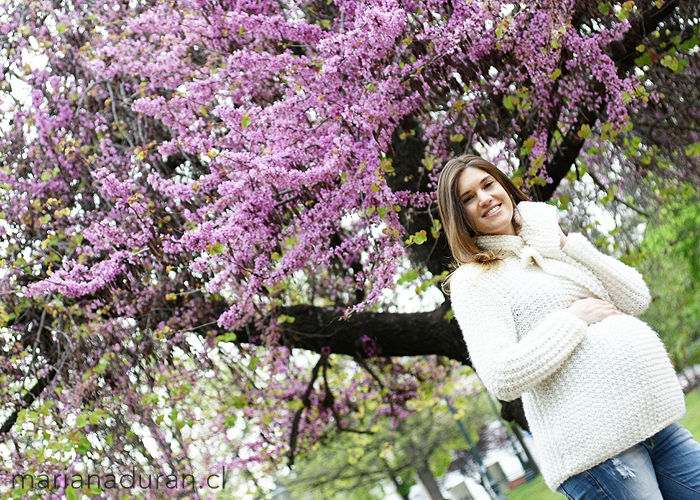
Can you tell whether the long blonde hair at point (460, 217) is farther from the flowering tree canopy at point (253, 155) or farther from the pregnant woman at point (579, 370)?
the flowering tree canopy at point (253, 155)

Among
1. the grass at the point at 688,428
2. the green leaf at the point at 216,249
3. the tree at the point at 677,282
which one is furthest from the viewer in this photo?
the grass at the point at 688,428

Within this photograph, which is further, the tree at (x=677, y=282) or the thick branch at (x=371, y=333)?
the tree at (x=677, y=282)

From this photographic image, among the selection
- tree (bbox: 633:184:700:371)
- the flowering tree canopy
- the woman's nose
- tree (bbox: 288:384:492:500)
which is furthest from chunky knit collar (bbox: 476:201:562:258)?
tree (bbox: 288:384:492:500)

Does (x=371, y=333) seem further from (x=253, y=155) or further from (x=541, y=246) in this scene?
(x=541, y=246)

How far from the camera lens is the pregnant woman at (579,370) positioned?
1.78 metres

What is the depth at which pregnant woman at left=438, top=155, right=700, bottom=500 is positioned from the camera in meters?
1.78

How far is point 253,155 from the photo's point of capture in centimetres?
351

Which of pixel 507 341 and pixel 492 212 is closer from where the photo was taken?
pixel 507 341

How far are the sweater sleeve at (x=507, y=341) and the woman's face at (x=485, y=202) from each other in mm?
264

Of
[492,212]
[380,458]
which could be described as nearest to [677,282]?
[380,458]

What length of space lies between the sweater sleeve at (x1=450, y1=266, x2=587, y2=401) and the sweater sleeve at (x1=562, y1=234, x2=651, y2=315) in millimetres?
318

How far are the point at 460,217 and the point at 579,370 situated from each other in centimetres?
61

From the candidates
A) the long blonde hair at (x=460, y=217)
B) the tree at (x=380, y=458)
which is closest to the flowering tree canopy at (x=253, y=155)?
the long blonde hair at (x=460, y=217)

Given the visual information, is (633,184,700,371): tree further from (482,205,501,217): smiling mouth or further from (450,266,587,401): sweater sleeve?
(450,266,587,401): sweater sleeve
